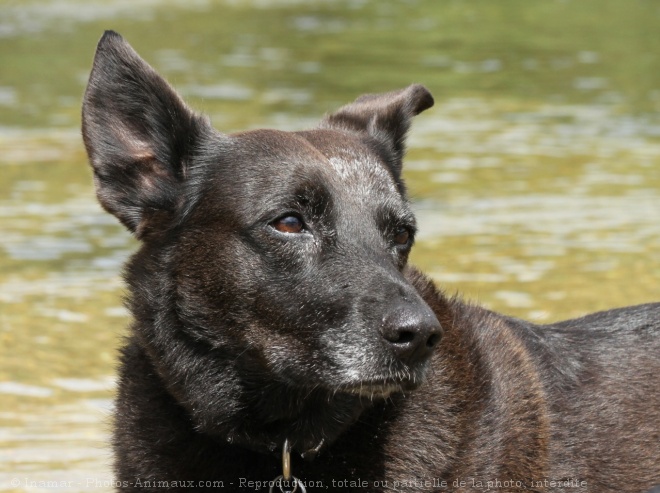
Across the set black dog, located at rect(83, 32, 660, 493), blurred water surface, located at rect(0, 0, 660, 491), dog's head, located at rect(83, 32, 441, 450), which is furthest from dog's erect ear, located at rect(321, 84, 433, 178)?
blurred water surface, located at rect(0, 0, 660, 491)

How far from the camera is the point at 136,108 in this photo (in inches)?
192

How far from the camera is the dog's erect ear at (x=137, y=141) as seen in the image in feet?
15.9

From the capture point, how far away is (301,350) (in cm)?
443

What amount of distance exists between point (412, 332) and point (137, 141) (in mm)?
1487

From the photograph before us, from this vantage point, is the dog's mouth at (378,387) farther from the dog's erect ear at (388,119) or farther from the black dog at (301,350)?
the dog's erect ear at (388,119)

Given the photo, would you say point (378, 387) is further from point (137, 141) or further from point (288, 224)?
point (137, 141)

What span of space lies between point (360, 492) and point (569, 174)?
27.8 feet

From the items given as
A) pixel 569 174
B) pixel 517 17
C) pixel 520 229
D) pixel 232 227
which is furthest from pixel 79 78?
pixel 232 227

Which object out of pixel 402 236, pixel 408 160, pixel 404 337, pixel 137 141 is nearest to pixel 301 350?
pixel 404 337

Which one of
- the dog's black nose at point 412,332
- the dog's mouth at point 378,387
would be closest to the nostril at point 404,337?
the dog's black nose at point 412,332

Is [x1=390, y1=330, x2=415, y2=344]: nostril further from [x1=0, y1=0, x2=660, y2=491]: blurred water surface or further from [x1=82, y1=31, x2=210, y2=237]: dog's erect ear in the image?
[x1=0, y1=0, x2=660, y2=491]: blurred water surface

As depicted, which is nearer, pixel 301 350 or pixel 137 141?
pixel 301 350

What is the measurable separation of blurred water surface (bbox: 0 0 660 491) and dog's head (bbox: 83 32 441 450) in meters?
1.16

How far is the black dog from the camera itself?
14.6 feet
